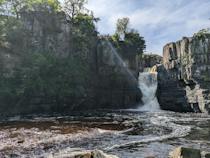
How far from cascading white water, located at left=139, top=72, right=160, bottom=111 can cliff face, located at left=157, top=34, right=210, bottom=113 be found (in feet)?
5.63

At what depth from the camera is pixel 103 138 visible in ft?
76.6

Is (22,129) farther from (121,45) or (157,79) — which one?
(121,45)

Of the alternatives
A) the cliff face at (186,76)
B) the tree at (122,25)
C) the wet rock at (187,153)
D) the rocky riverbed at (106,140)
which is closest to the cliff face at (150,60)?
the tree at (122,25)

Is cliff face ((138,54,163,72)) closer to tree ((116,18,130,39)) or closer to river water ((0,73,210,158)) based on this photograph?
tree ((116,18,130,39))

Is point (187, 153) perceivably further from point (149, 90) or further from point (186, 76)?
point (149, 90)

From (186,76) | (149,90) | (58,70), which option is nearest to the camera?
(186,76)

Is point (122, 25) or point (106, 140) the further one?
point (122, 25)

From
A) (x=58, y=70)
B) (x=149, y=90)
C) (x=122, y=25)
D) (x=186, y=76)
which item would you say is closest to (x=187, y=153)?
(x=186, y=76)

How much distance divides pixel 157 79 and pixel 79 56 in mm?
14950

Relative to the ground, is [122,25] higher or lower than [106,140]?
higher

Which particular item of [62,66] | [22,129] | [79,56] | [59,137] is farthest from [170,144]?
[79,56]

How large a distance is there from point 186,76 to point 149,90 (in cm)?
1129

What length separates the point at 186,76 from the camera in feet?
167

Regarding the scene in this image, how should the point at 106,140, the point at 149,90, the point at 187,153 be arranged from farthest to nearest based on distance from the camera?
the point at 149,90 → the point at 106,140 → the point at 187,153
